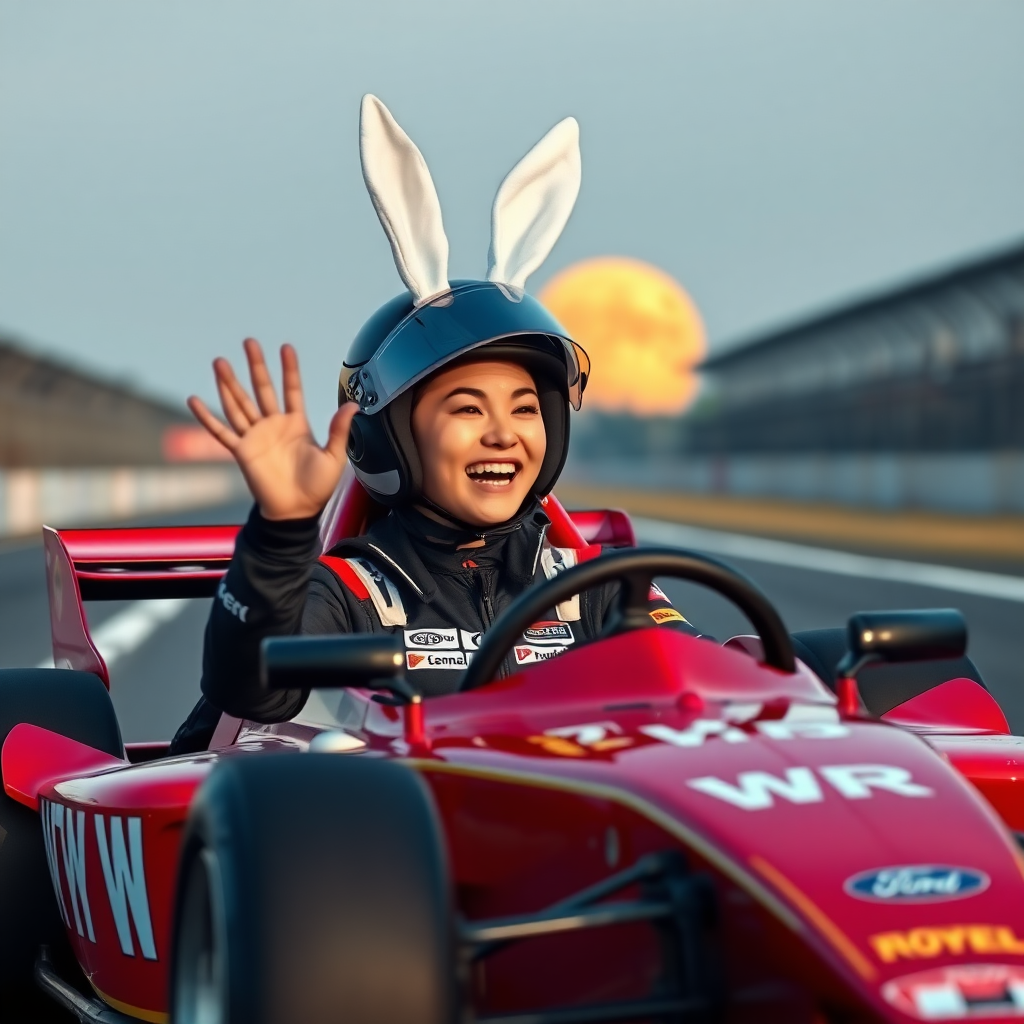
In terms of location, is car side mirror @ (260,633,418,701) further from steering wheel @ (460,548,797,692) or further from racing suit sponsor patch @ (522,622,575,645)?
racing suit sponsor patch @ (522,622,575,645)

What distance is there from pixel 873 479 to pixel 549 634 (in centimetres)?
3531

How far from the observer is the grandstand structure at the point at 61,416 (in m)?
32.8

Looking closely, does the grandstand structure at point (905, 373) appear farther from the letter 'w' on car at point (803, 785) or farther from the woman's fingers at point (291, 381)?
the letter 'w' on car at point (803, 785)

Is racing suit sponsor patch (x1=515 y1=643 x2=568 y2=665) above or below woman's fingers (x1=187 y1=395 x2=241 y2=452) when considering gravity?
below

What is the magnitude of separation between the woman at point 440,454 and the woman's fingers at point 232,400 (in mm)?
458

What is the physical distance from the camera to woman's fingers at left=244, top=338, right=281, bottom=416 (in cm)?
354

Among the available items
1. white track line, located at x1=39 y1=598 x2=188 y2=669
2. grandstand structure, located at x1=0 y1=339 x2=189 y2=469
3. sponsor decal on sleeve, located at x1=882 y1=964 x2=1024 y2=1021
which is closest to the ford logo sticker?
sponsor decal on sleeve, located at x1=882 y1=964 x2=1024 y2=1021

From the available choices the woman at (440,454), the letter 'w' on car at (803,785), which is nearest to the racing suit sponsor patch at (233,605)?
the woman at (440,454)

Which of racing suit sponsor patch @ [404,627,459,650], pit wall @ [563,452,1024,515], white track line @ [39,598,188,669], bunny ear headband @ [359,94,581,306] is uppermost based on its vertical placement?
bunny ear headband @ [359,94,581,306]

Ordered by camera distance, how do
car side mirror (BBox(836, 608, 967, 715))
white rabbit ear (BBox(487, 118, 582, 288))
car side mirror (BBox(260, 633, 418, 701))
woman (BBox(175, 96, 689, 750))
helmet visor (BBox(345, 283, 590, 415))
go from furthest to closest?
white rabbit ear (BBox(487, 118, 582, 288))
helmet visor (BBox(345, 283, 590, 415))
woman (BBox(175, 96, 689, 750))
car side mirror (BBox(836, 608, 967, 715))
car side mirror (BBox(260, 633, 418, 701))

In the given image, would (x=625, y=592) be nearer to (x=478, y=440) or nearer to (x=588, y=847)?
(x=588, y=847)

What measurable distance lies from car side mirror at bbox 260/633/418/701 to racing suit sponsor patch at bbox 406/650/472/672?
86 cm

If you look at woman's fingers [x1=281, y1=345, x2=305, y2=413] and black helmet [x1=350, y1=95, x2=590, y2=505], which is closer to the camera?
woman's fingers [x1=281, y1=345, x2=305, y2=413]

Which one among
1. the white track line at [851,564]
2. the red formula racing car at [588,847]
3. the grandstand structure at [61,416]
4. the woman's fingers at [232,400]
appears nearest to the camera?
the red formula racing car at [588,847]
